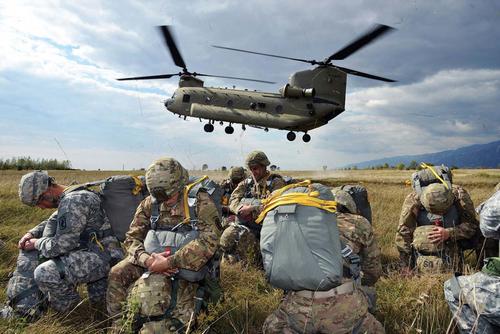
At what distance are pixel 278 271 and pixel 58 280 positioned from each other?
282 centimetres

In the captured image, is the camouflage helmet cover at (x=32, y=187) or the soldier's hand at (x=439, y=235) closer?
the camouflage helmet cover at (x=32, y=187)

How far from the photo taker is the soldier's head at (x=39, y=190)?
472 centimetres

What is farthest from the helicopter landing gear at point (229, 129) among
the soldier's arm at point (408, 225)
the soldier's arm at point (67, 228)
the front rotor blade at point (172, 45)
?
the soldier's arm at point (67, 228)

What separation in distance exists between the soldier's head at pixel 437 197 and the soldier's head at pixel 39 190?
495 cm

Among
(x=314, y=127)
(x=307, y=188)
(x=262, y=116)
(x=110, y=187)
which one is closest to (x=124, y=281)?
(x=110, y=187)

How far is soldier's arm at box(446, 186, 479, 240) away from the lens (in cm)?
573

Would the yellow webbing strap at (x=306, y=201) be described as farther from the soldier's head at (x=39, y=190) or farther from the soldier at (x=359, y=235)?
the soldier's head at (x=39, y=190)

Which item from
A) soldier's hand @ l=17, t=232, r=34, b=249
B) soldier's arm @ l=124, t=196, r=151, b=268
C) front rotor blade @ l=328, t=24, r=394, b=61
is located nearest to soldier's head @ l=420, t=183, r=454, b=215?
soldier's arm @ l=124, t=196, r=151, b=268

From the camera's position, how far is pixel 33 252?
193 inches

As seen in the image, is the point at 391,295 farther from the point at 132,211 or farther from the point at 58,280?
the point at 58,280

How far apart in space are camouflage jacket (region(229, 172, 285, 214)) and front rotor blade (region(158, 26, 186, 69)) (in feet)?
59.2

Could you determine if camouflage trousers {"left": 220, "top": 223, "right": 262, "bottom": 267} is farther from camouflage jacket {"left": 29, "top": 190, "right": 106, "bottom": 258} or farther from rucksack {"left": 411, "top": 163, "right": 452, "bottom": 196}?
rucksack {"left": 411, "top": 163, "right": 452, "bottom": 196}

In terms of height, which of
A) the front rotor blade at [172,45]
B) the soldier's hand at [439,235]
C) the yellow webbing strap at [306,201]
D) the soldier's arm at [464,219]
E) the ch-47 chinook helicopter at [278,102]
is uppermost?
the front rotor blade at [172,45]

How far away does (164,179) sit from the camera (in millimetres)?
3941
